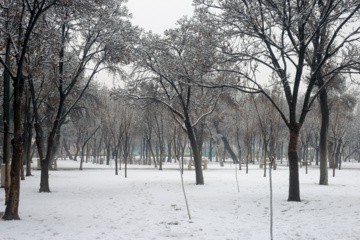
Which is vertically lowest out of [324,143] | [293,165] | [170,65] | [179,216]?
[179,216]

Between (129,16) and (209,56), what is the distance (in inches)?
164

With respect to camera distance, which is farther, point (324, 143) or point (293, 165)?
point (324, 143)

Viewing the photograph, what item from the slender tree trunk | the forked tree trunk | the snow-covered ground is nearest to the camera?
the snow-covered ground

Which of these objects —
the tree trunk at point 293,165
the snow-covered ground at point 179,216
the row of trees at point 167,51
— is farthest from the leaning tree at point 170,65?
the tree trunk at point 293,165

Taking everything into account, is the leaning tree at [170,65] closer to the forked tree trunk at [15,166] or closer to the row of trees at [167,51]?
the row of trees at [167,51]

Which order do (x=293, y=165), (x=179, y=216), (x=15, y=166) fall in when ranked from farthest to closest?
(x=293, y=165), (x=179, y=216), (x=15, y=166)

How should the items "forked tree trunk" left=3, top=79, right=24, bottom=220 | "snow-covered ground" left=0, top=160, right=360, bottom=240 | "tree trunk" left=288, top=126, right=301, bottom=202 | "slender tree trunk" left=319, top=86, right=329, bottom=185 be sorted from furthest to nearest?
"slender tree trunk" left=319, top=86, right=329, bottom=185 < "tree trunk" left=288, top=126, right=301, bottom=202 < "forked tree trunk" left=3, top=79, right=24, bottom=220 < "snow-covered ground" left=0, top=160, right=360, bottom=240

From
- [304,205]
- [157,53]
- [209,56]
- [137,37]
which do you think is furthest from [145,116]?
[304,205]

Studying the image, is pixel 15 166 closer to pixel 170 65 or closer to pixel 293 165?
pixel 293 165

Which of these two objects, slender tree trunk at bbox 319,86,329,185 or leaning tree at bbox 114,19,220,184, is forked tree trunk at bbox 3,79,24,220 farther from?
slender tree trunk at bbox 319,86,329,185

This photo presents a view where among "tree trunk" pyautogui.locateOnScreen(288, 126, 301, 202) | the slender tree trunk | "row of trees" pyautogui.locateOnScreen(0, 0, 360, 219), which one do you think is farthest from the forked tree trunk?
the slender tree trunk

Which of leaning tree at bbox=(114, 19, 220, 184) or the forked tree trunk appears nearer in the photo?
the forked tree trunk

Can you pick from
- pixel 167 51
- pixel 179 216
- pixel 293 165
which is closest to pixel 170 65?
pixel 167 51

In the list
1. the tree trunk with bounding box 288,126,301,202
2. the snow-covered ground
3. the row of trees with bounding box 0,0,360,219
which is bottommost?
the snow-covered ground
